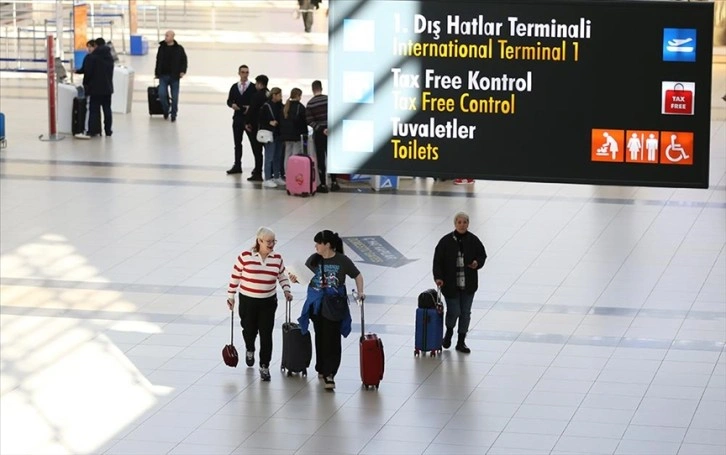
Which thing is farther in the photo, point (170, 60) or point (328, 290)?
point (170, 60)

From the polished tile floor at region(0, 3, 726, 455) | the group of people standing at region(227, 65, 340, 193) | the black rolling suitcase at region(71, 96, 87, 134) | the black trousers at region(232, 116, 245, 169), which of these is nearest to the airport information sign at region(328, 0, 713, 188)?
the polished tile floor at region(0, 3, 726, 455)

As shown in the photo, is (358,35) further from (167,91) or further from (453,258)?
(167,91)

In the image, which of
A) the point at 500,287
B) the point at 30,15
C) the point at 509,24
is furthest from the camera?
the point at 30,15

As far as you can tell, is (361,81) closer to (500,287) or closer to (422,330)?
(422,330)

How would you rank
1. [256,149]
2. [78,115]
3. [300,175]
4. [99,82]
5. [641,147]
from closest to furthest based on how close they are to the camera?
[641,147], [300,175], [256,149], [99,82], [78,115]

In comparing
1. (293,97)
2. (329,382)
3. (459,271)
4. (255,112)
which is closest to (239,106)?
(255,112)

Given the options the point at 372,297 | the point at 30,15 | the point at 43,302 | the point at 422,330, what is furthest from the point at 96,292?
the point at 30,15

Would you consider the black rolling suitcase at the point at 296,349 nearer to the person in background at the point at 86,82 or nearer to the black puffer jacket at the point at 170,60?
the person in background at the point at 86,82

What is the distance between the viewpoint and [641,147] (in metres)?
9.55

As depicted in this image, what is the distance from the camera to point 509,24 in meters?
9.40

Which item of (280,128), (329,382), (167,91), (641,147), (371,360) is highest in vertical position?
(641,147)

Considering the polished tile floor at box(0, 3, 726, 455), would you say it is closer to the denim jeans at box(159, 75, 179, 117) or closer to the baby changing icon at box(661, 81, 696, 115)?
the denim jeans at box(159, 75, 179, 117)

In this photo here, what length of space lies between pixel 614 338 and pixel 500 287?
2.17 m

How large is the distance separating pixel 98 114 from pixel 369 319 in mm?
12214
